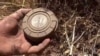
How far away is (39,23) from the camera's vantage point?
290cm

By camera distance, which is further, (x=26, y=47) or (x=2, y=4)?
(x=2, y=4)

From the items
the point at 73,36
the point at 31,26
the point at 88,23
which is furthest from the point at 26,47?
the point at 88,23

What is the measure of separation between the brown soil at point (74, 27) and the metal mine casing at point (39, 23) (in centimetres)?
35

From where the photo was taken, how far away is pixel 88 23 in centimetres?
340

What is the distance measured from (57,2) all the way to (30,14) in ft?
2.09

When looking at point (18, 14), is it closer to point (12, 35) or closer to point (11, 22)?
point (11, 22)

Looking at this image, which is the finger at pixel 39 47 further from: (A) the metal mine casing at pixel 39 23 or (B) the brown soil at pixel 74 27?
(B) the brown soil at pixel 74 27

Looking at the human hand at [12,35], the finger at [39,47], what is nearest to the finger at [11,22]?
the human hand at [12,35]

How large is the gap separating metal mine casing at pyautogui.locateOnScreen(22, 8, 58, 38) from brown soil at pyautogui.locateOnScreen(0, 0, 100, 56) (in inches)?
13.9

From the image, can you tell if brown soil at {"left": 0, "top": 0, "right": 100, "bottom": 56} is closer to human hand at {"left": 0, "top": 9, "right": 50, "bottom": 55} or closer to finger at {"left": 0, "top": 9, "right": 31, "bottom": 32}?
human hand at {"left": 0, "top": 9, "right": 50, "bottom": 55}

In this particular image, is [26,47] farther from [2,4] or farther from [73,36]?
[2,4]

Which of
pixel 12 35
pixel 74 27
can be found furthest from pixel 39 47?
pixel 74 27

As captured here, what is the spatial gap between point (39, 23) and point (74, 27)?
57 centimetres

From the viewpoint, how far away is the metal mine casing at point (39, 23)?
2844 millimetres
